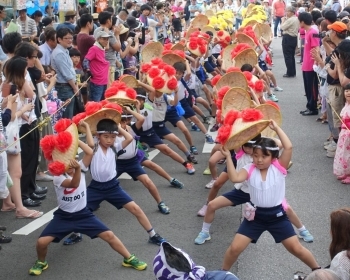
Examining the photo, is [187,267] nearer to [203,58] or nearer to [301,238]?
[301,238]

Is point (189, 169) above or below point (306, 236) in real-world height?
below

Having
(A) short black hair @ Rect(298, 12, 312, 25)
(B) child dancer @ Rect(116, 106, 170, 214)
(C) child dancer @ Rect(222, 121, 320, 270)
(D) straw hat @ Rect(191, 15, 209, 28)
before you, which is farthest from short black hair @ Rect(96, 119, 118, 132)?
(D) straw hat @ Rect(191, 15, 209, 28)

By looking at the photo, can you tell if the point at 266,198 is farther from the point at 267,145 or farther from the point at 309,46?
the point at 309,46

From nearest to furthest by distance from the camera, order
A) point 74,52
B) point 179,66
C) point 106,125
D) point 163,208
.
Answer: point 106,125 < point 163,208 < point 179,66 < point 74,52

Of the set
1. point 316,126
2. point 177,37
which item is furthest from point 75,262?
point 177,37

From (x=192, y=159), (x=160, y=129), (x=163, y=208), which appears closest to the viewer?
(x=163, y=208)

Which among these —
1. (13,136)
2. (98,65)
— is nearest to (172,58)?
(98,65)

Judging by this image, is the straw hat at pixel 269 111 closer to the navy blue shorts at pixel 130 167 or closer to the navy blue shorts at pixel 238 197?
the navy blue shorts at pixel 238 197

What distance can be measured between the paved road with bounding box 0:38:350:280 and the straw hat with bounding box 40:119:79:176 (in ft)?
3.53

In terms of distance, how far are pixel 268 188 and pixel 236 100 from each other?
1622 mm

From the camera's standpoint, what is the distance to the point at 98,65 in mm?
10750

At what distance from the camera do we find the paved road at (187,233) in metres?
5.70

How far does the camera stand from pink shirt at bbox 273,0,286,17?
25.2 metres

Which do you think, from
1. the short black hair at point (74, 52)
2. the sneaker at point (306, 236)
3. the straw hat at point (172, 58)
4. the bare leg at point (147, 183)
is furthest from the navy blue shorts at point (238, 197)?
the short black hair at point (74, 52)
